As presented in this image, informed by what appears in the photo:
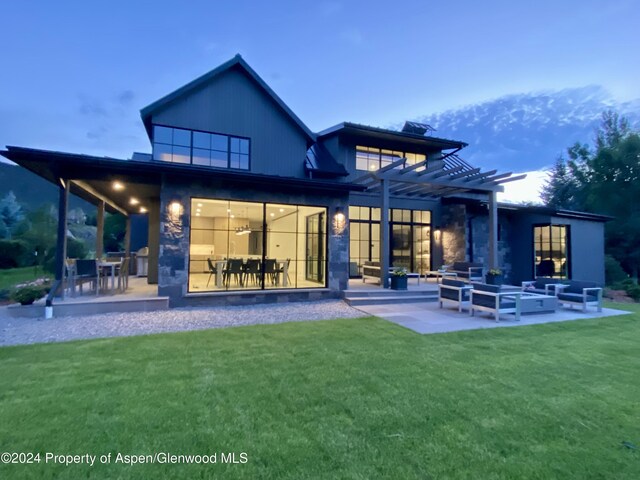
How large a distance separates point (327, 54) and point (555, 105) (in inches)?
2060

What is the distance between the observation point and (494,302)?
7051 millimetres

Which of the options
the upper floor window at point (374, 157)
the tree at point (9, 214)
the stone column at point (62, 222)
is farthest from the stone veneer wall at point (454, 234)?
the tree at point (9, 214)

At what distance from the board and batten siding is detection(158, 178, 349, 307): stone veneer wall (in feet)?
10.2

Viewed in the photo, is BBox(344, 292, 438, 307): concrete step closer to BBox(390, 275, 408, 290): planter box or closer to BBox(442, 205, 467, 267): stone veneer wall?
BBox(390, 275, 408, 290): planter box

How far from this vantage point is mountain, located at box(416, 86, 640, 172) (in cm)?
4831

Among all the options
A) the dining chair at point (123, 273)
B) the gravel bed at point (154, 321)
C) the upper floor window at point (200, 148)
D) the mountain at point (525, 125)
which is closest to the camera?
the gravel bed at point (154, 321)

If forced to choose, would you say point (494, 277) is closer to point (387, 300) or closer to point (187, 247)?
point (387, 300)

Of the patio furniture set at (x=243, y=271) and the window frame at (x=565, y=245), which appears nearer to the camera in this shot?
the patio furniture set at (x=243, y=271)

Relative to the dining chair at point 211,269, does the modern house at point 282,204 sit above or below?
above

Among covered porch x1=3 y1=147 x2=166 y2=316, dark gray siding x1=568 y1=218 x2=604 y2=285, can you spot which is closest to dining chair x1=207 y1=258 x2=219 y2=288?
covered porch x1=3 y1=147 x2=166 y2=316

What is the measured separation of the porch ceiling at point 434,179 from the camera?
10.0 m

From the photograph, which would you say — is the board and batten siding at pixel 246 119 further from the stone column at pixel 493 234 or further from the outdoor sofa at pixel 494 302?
the outdoor sofa at pixel 494 302

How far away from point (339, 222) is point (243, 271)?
121 inches

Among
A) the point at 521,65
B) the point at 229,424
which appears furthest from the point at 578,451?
the point at 521,65
